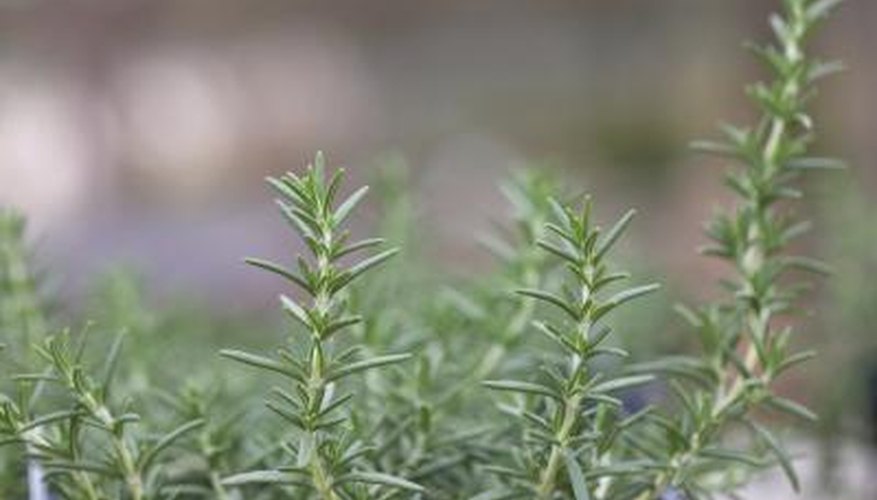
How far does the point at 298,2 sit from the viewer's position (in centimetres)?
290

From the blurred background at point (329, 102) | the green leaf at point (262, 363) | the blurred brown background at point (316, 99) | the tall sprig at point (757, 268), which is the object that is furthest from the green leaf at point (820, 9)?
the blurred brown background at point (316, 99)

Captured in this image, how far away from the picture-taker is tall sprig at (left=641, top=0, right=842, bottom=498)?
0.38 meters

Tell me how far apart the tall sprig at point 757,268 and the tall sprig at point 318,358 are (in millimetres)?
95

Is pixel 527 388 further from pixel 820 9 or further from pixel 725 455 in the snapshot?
pixel 820 9

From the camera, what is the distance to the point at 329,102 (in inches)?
118

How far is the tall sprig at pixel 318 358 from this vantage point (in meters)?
0.31

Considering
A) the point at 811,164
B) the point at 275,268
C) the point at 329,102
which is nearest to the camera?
the point at 275,268

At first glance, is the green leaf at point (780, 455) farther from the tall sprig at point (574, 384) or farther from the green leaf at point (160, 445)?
the green leaf at point (160, 445)

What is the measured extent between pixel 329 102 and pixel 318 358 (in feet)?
8.90

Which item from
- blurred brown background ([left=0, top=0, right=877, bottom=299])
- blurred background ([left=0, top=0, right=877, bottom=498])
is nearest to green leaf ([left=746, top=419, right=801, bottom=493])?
blurred background ([left=0, top=0, right=877, bottom=498])

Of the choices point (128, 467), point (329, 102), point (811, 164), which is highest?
point (329, 102)

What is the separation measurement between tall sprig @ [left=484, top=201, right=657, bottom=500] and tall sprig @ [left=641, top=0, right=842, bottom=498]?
38mm

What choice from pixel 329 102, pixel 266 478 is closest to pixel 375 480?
pixel 266 478

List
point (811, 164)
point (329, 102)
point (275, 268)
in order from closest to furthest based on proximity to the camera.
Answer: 1. point (275, 268)
2. point (811, 164)
3. point (329, 102)
